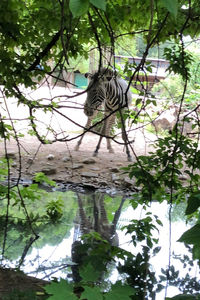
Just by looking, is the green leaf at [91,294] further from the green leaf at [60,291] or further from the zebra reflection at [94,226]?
the zebra reflection at [94,226]

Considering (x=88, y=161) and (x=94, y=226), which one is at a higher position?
(x=88, y=161)

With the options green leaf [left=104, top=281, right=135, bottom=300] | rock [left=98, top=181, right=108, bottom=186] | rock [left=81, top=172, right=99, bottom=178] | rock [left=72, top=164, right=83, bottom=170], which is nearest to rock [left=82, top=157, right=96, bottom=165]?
rock [left=72, top=164, right=83, bottom=170]

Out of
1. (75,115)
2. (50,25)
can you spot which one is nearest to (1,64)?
(50,25)

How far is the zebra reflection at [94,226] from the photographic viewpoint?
3.04 metres

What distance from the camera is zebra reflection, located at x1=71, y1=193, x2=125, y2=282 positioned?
304cm

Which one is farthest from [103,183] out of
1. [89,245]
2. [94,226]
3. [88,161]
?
[89,245]

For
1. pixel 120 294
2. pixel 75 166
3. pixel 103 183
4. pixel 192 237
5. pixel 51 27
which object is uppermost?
pixel 51 27

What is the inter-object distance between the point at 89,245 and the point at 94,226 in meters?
1.10

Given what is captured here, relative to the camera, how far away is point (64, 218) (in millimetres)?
4270

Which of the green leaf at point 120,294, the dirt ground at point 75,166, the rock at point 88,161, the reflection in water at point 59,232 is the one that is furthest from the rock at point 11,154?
the green leaf at point 120,294

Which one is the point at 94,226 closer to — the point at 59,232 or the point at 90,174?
the point at 59,232

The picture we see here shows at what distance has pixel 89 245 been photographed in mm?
3100

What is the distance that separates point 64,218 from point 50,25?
90.9 inches

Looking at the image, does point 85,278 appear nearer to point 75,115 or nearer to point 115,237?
point 115,237
